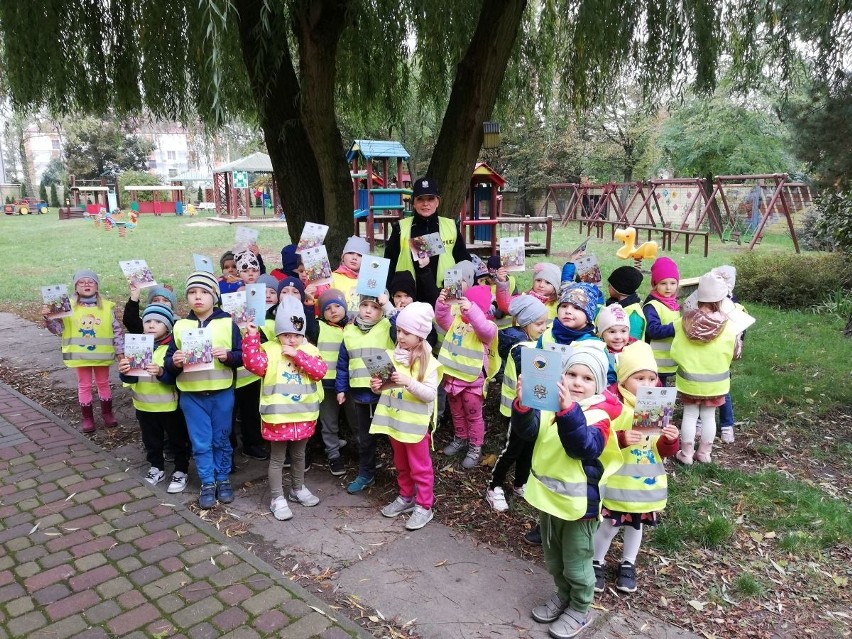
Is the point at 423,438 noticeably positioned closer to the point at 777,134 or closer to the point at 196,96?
the point at 196,96

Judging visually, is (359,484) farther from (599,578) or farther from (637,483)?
(637,483)

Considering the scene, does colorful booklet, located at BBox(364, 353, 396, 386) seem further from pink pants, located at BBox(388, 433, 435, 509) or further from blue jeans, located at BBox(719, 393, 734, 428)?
blue jeans, located at BBox(719, 393, 734, 428)

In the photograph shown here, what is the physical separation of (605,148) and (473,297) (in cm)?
2608

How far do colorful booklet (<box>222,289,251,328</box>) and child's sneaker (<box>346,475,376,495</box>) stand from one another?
1375mm

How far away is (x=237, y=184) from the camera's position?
29922 mm

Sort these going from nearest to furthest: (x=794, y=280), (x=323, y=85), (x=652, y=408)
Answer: (x=652, y=408) → (x=323, y=85) → (x=794, y=280)

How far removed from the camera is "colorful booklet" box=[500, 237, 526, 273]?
4.66 metres

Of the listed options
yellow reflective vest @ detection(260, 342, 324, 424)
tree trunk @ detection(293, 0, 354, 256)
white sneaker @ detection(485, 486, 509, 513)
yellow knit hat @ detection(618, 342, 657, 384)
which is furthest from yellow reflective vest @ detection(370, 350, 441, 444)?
tree trunk @ detection(293, 0, 354, 256)

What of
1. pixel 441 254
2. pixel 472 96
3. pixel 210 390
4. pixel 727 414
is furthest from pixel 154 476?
pixel 727 414

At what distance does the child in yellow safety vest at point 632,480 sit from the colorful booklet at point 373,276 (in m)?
1.67

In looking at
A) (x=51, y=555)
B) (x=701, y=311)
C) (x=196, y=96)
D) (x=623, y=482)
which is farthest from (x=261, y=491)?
(x=196, y=96)

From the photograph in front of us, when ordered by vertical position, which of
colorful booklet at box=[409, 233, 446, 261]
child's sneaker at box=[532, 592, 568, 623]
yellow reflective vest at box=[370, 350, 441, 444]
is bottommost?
child's sneaker at box=[532, 592, 568, 623]

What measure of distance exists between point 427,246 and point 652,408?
2.44m

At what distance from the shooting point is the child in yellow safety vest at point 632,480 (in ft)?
10.5
